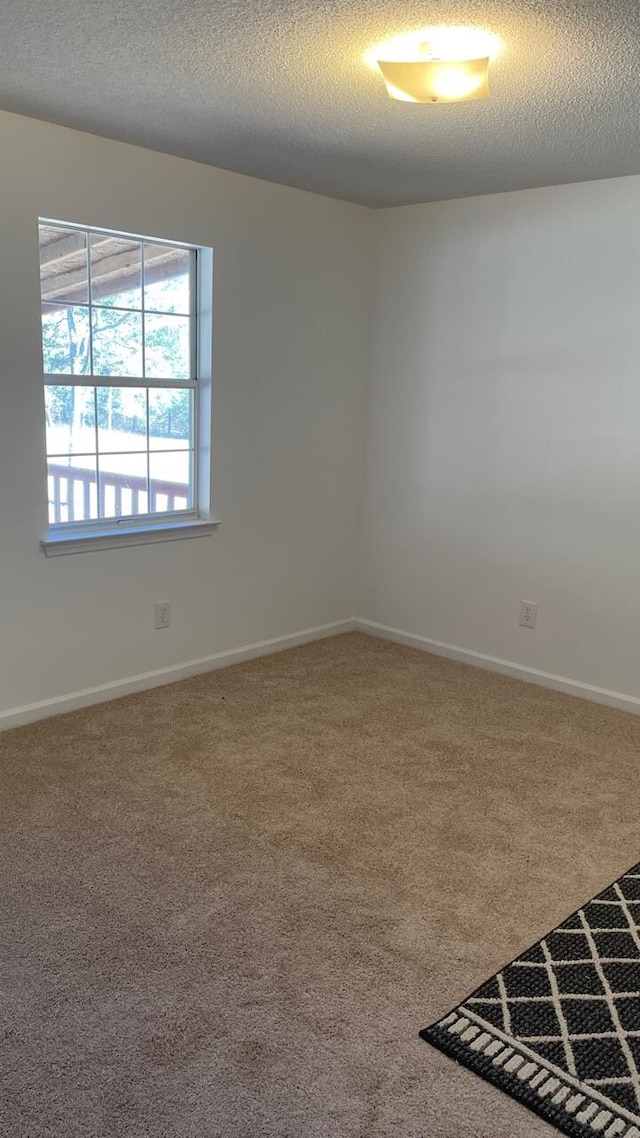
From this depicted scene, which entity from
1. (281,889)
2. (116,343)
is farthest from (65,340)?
(281,889)

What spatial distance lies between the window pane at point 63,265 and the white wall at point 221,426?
11cm

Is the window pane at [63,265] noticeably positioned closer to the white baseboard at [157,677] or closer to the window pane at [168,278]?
the window pane at [168,278]

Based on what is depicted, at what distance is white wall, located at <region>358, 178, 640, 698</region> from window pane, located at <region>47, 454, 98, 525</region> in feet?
5.38

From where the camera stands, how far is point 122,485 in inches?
144

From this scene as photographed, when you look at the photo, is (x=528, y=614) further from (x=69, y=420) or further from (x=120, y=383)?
(x=69, y=420)

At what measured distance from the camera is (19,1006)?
6.37ft

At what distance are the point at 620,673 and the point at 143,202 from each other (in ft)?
9.28

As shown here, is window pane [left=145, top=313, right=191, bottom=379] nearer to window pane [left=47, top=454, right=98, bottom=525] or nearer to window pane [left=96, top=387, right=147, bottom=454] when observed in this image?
window pane [left=96, top=387, right=147, bottom=454]

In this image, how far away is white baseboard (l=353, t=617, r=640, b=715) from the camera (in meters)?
3.84

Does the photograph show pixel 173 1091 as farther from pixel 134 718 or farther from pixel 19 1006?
pixel 134 718

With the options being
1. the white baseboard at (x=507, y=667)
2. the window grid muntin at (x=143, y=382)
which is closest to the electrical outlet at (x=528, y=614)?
the white baseboard at (x=507, y=667)

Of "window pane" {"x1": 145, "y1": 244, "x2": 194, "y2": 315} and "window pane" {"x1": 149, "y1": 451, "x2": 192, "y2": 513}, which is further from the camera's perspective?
"window pane" {"x1": 149, "y1": 451, "x2": 192, "y2": 513}

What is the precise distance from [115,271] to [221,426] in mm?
799

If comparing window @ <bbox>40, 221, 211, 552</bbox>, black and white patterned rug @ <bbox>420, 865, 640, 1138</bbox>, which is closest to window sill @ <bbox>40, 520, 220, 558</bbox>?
window @ <bbox>40, 221, 211, 552</bbox>
